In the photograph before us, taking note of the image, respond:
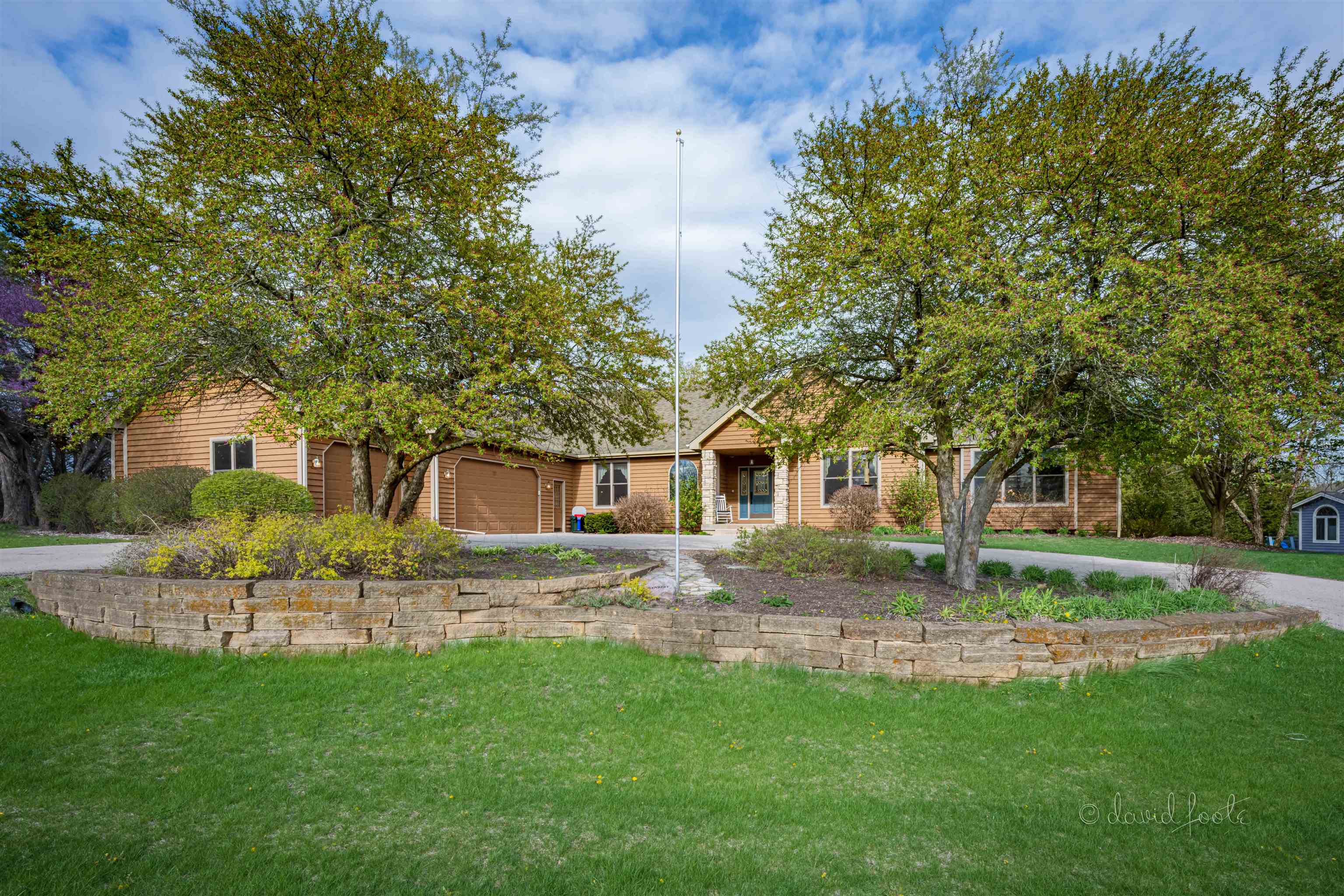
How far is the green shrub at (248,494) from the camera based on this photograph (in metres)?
14.1

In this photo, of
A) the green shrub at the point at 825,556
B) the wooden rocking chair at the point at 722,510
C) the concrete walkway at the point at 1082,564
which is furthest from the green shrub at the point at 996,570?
the wooden rocking chair at the point at 722,510

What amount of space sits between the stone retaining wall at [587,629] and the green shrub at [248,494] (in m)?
8.16

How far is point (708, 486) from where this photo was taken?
21.9 meters

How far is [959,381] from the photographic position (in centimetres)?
732

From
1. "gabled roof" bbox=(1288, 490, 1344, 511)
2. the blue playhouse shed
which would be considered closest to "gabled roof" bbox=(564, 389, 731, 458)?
"gabled roof" bbox=(1288, 490, 1344, 511)

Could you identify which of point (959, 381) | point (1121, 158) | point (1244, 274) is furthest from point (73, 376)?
point (1244, 274)

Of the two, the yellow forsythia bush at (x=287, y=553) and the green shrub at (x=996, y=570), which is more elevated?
the yellow forsythia bush at (x=287, y=553)

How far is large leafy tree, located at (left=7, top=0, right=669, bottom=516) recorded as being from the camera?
7254mm

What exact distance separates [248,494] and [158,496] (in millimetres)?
2777

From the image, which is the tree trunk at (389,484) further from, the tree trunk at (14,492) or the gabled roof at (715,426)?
the tree trunk at (14,492)

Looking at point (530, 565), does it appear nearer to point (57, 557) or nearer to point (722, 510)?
point (57, 557)

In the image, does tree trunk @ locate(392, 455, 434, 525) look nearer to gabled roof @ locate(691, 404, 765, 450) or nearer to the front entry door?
gabled roof @ locate(691, 404, 765, 450)

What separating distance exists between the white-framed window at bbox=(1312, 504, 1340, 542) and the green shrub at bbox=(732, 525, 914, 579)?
88.5ft

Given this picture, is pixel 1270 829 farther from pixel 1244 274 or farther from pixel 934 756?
pixel 1244 274
